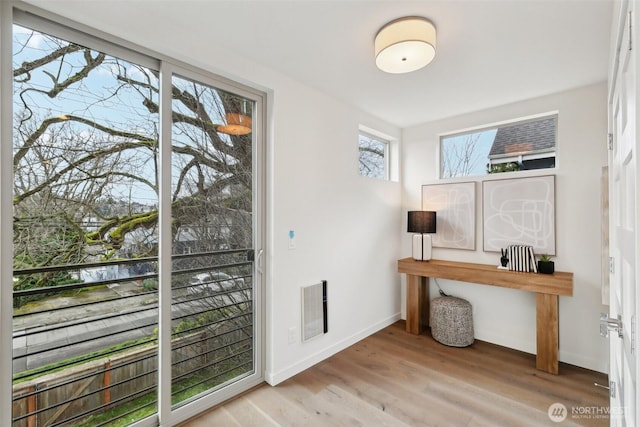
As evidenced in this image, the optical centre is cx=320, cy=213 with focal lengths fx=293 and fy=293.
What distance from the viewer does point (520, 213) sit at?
9.70ft

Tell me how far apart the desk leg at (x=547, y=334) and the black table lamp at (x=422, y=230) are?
45.1 inches

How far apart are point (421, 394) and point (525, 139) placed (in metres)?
2.67

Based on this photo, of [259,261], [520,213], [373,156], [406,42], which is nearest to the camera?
[406,42]

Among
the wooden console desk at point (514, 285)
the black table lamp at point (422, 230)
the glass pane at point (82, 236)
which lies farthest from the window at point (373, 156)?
the glass pane at point (82, 236)

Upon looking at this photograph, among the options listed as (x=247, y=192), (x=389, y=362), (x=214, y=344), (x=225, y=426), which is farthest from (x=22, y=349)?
(x=389, y=362)

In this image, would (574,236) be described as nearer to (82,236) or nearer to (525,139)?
(525,139)

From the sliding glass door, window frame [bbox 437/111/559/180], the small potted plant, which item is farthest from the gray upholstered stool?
the sliding glass door

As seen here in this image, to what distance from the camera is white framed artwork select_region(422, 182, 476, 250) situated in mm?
3262

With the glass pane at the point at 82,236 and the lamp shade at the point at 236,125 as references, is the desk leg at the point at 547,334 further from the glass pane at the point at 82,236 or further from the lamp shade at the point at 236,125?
the glass pane at the point at 82,236

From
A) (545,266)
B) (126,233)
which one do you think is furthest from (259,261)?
(545,266)

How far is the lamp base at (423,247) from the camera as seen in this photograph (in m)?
3.43

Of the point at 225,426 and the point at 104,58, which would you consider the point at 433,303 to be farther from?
the point at 104,58

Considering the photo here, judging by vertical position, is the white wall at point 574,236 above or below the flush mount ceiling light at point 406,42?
below

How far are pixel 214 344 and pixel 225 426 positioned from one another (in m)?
0.51
